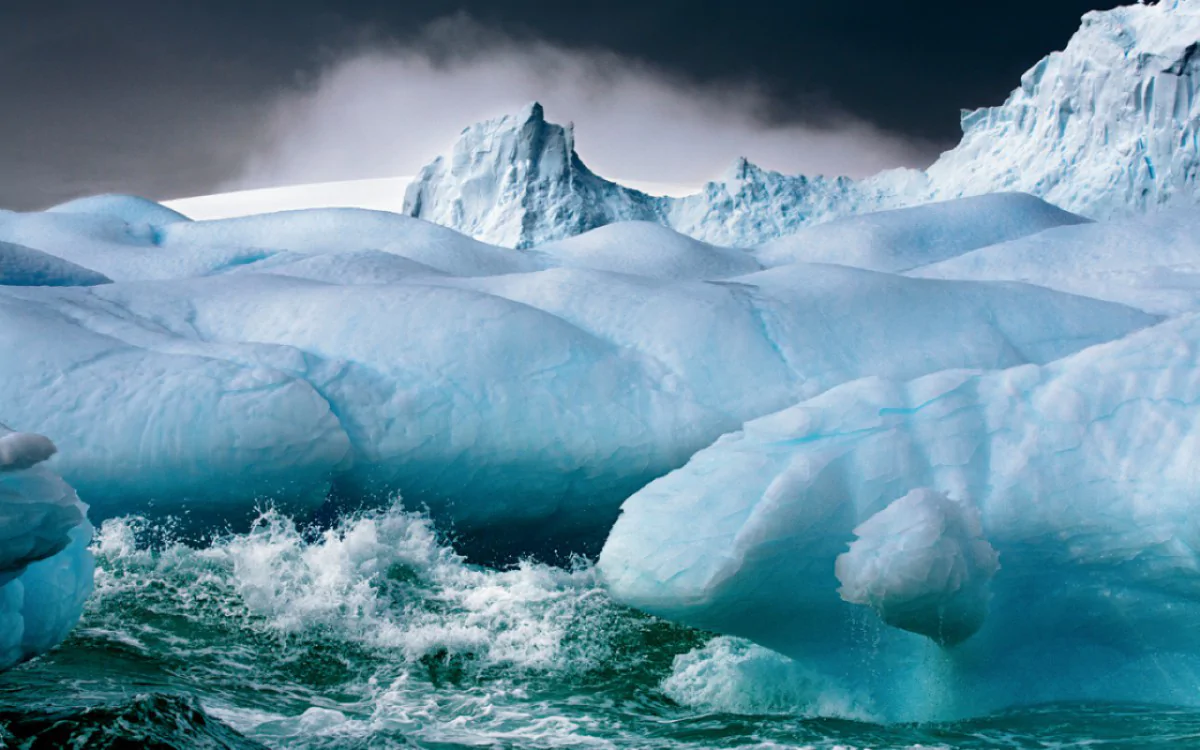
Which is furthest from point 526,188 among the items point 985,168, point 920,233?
point 920,233

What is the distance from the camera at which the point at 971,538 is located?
3293mm

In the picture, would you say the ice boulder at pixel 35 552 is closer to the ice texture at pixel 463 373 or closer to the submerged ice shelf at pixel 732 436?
the submerged ice shelf at pixel 732 436

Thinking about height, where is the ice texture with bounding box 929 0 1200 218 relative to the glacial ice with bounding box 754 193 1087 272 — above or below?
above

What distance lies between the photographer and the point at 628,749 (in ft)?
10.6

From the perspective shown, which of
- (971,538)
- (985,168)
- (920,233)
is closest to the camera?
(971,538)

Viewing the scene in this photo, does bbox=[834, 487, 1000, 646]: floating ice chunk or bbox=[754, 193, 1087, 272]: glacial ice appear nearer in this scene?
bbox=[834, 487, 1000, 646]: floating ice chunk

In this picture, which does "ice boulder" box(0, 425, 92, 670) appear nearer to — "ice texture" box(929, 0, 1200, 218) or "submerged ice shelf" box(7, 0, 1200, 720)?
"submerged ice shelf" box(7, 0, 1200, 720)

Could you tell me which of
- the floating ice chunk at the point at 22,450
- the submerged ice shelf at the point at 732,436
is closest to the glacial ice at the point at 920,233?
the submerged ice shelf at the point at 732,436

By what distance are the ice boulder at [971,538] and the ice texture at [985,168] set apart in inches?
418

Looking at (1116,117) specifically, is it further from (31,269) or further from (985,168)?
(31,269)

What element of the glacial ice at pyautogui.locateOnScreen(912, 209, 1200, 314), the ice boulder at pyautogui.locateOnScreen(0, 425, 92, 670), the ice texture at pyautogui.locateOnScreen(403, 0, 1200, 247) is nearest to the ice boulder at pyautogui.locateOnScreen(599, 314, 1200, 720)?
the ice boulder at pyautogui.locateOnScreen(0, 425, 92, 670)

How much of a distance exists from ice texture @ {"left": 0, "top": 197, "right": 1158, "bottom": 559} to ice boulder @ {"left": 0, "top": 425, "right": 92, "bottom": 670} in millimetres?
1439

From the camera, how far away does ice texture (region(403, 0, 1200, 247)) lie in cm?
1290

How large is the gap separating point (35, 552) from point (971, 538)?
9.20 feet
